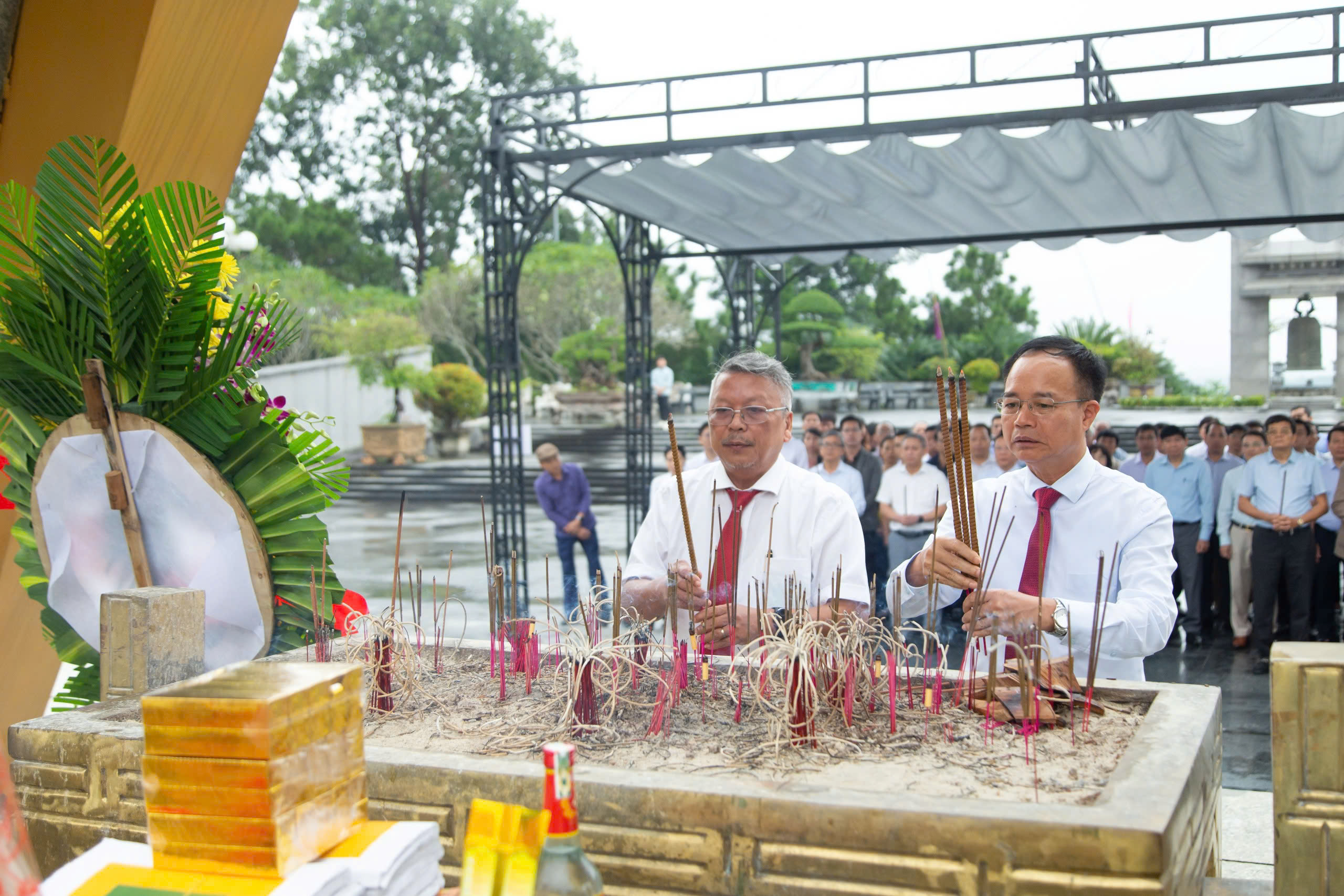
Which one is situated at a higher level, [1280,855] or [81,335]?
[81,335]

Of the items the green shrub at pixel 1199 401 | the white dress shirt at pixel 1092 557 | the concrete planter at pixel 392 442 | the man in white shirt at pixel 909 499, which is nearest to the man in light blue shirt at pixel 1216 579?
the man in white shirt at pixel 909 499

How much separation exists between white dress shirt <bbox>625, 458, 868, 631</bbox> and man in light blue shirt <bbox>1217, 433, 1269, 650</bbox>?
551 cm

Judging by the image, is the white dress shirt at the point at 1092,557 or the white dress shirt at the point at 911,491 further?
the white dress shirt at the point at 911,491

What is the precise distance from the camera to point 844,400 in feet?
78.5

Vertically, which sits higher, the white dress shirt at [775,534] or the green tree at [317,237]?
the green tree at [317,237]

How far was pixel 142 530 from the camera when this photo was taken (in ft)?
7.48

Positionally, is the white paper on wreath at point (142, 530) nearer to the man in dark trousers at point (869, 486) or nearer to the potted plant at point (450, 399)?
the man in dark trousers at point (869, 486)

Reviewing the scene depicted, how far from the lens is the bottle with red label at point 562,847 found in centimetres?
112

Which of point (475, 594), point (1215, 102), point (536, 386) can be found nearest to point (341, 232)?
point (536, 386)

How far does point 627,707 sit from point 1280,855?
1053 millimetres

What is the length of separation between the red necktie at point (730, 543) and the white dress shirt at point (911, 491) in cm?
403

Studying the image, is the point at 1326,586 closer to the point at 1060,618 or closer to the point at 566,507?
the point at 566,507

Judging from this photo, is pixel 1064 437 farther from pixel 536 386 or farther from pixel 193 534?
pixel 536 386

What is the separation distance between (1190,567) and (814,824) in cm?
691
